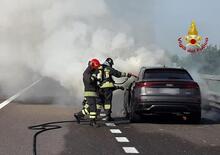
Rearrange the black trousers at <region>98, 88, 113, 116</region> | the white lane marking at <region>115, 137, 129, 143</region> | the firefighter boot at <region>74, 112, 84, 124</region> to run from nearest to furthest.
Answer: the white lane marking at <region>115, 137, 129, 143</region> < the firefighter boot at <region>74, 112, 84, 124</region> < the black trousers at <region>98, 88, 113, 116</region>

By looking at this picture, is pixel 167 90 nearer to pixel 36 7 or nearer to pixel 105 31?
pixel 105 31

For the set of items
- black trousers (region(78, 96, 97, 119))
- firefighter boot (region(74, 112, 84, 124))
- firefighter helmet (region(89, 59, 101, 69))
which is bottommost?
firefighter boot (region(74, 112, 84, 124))

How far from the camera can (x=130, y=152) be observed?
9.21 meters

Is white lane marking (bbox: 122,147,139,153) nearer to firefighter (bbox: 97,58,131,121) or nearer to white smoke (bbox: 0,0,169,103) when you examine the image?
firefighter (bbox: 97,58,131,121)

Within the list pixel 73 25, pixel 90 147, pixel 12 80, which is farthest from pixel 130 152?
pixel 12 80

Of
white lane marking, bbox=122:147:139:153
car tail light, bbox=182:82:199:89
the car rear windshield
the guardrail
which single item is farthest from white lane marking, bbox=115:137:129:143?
the guardrail

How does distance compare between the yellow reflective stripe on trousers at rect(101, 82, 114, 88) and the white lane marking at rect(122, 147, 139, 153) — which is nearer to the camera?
the white lane marking at rect(122, 147, 139, 153)

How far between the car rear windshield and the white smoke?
8517 mm

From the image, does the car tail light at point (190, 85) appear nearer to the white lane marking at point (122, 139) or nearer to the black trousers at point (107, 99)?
the black trousers at point (107, 99)

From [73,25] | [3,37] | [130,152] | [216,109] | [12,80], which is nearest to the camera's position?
[130,152]

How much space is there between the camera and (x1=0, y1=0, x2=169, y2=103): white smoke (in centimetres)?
2428

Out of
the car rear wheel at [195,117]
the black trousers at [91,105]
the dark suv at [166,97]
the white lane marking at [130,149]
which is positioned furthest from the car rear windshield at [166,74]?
the white lane marking at [130,149]

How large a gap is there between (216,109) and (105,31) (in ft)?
33.7

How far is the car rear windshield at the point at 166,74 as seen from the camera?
14023mm
